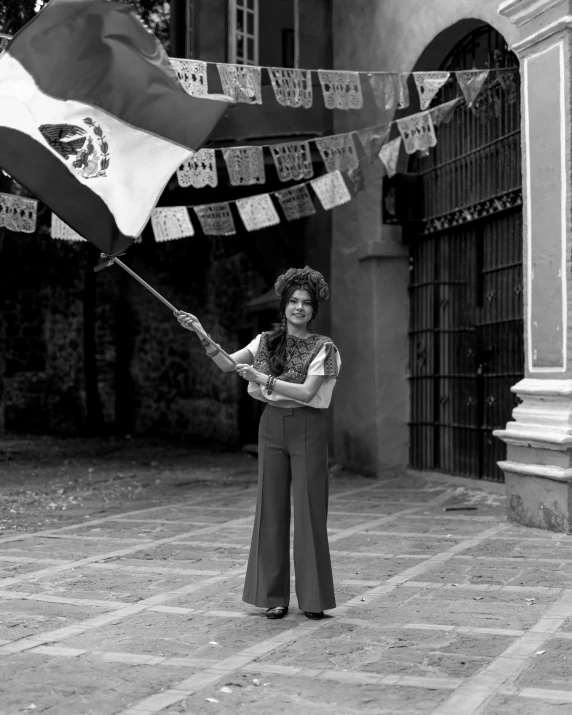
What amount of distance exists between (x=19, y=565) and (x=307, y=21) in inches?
309

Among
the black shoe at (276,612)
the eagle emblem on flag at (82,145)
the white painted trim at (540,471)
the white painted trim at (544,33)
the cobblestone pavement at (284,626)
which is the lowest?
the cobblestone pavement at (284,626)

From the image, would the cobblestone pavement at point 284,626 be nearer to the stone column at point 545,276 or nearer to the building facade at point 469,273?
the stone column at point 545,276

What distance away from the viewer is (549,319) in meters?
7.66

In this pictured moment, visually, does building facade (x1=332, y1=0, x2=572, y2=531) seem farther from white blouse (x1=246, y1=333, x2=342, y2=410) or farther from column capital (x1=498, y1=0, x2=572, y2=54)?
white blouse (x1=246, y1=333, x2=342, y2=410)

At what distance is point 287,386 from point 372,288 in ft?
21.5

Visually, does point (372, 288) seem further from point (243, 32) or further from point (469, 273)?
point (243, 32)

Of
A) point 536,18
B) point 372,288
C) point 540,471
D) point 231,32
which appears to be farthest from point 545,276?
point 231,32

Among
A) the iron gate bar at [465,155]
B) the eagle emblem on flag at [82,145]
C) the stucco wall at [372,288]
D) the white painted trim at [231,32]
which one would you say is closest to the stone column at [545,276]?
the iron gate bar at [465,155]

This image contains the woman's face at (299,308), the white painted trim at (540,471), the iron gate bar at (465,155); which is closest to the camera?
the woman's face at (299,308)

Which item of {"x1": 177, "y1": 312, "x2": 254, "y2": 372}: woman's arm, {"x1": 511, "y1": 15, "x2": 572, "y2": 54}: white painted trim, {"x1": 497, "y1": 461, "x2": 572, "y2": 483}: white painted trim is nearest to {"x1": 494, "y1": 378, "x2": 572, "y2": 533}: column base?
{"x1": 497, "y1": 461, "x2": 572, "y2": 483}: white painted trim

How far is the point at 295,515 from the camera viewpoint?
4988 millimetres

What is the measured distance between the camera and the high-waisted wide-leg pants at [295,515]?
491 centimetres

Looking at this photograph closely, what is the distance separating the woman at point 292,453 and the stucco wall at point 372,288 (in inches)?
242

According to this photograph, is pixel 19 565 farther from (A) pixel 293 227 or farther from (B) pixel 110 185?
(A) pixel 293 227
